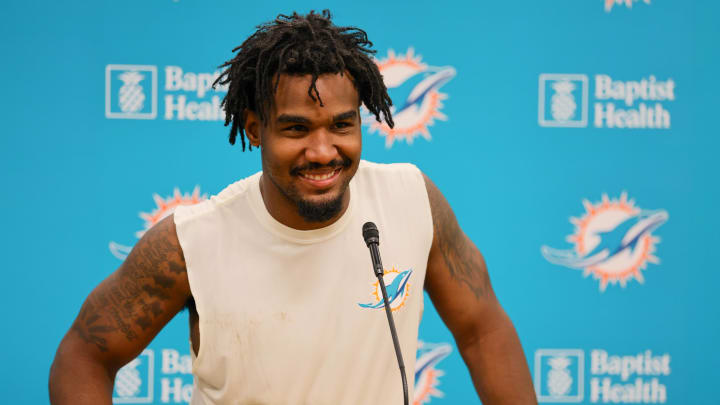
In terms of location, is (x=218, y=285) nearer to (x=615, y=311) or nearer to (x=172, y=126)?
(x=172, y=126)

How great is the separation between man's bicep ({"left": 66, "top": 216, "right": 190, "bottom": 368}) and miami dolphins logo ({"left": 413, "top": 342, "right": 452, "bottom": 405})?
108cm

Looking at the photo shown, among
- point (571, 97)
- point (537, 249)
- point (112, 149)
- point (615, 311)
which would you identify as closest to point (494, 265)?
point (537, 249)

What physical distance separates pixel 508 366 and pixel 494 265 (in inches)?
33.5

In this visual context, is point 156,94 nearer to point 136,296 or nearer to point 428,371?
point 136,296

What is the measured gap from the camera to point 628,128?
2.28 metres

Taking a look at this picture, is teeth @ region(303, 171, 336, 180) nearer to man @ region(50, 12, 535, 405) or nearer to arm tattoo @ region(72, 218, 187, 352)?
man @ region(50, 12, 535, 405)

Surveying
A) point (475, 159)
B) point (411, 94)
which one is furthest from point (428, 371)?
point (411, 94)

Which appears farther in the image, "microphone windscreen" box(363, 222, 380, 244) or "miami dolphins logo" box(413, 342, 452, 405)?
"miami dolphins logo" box(413, 342, 452, 405)

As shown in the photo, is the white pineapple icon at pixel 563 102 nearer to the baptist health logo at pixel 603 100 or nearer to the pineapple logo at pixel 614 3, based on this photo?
the baptist health logo at pixel 603 100

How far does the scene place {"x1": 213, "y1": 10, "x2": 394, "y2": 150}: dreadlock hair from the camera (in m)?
1.23

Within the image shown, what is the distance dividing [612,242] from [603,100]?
45 cm

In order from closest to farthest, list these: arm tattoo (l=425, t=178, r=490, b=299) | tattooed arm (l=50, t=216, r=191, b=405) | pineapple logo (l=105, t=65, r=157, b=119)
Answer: tattooed arm (l=50, t=216, r=191, b=405)
arm tattoo (l=425, t=178, r=490, b=299)
pineapple logo (l=105, t=65, r=157, b=119)

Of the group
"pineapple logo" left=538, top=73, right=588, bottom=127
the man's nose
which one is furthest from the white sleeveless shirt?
"pineapple logo" left=538, top=73, right=588, bottom=127

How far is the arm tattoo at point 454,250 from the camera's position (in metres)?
1.47
